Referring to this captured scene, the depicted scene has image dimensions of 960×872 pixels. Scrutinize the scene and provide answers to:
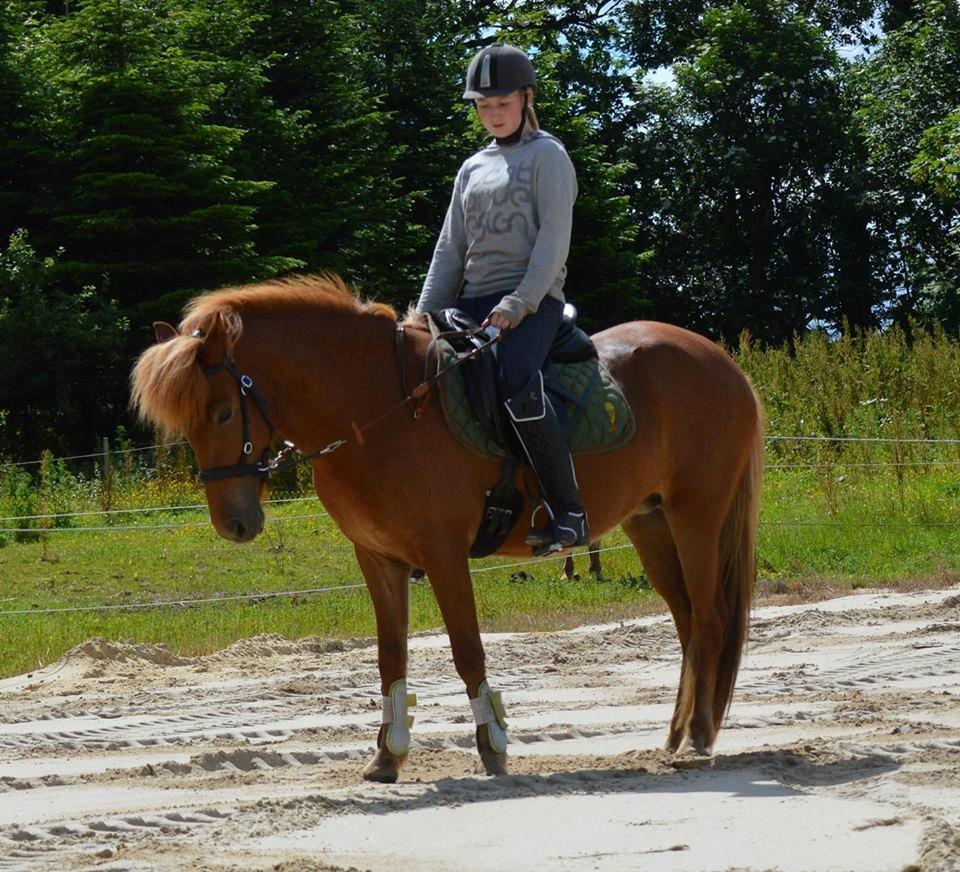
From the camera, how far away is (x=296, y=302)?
6750mm

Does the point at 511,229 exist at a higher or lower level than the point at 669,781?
higher

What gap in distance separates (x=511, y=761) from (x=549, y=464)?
143 centimetres

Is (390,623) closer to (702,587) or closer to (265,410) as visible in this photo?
(265,410)

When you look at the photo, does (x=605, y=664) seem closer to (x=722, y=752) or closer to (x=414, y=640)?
(x=414, y=640)

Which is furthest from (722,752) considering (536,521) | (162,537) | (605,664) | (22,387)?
(22,387)

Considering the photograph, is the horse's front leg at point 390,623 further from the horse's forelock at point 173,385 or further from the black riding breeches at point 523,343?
the horse's forelock at point 173,385

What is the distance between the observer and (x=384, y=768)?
6691 mm

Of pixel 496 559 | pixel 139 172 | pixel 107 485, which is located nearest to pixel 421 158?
pixel 139 172

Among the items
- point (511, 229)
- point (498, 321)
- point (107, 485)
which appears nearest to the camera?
point (498, 321)

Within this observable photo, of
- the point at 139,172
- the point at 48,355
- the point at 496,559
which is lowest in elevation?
the point at 496,559

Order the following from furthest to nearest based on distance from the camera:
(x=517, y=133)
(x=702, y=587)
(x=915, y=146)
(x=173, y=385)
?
(x=915, y=146) < (x=702, y=587) < (x=517, y=133) < (x=173, y=385)

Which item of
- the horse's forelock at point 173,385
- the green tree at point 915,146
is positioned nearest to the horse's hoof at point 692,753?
the horse's forelock at point 173,385

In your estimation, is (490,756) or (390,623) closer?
(490,756)

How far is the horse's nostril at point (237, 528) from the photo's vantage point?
20.8 ft
